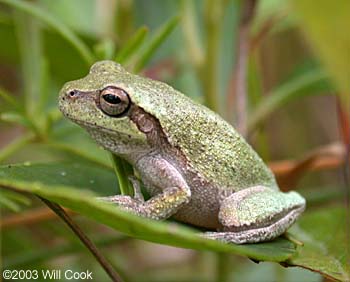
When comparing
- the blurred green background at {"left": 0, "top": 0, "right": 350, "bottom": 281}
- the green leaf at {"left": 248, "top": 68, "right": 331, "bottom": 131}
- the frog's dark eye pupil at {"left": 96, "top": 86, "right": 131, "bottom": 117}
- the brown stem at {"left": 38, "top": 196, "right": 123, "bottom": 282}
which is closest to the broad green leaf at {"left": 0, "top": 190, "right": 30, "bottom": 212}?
the blurred green background at {"left": 0, "top": 0, "right": 350, "bottom": 281}

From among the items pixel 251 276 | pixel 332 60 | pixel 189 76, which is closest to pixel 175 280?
pixel 251 276

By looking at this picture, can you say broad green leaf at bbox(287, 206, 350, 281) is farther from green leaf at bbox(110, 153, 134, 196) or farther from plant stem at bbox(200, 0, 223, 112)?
plant stem at bbox(200, 0, 223, 112)

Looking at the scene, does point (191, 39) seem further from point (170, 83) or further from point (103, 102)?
point (103, 102)

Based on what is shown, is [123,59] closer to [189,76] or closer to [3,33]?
[3,33]

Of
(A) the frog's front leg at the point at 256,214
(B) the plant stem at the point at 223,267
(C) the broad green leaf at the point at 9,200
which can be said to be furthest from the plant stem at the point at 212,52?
(C) the broad green leaf at the point at 9,200

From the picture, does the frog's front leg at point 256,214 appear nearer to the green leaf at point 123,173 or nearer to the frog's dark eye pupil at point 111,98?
the green leaf at point 123,173

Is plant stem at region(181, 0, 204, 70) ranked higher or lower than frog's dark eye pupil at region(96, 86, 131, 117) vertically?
higher
